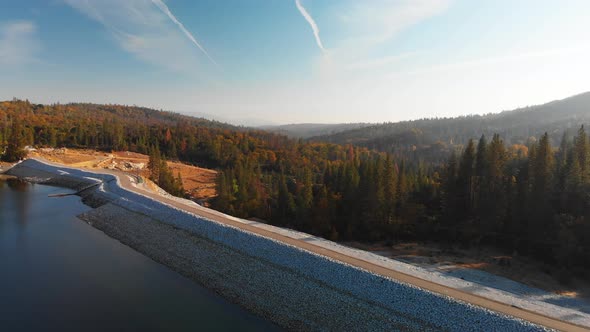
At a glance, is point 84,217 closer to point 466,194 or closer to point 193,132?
point 466,194

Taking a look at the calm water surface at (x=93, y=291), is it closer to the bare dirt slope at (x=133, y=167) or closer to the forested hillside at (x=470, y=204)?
the forested hillside at (x=470, y=204)

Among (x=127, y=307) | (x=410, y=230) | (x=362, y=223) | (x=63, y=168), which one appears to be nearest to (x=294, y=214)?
(x=362, y=223)

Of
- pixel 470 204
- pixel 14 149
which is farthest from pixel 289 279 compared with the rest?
pixel 14 149

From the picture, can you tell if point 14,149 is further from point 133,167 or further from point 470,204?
point 470,204

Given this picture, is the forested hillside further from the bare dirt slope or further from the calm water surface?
the calm water surface

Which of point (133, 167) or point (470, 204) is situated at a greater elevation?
point (133, 167)

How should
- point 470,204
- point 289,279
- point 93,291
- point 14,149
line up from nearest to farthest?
point 93,291 < point 289,279 < point 470,204 < point 14,149

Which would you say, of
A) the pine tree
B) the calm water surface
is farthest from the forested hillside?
the pine tree
